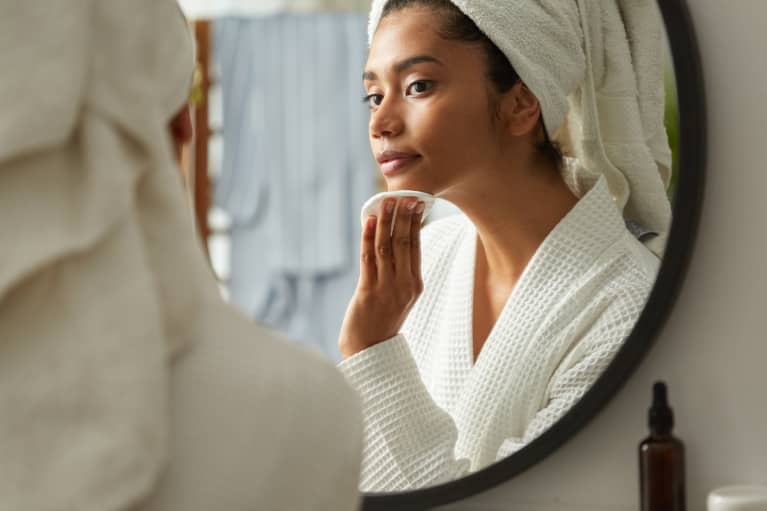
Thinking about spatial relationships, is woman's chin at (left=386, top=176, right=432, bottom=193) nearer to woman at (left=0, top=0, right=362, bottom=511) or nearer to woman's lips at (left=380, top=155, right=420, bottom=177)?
woman's lips at (left=380, top=155, right=420, bottom=177)

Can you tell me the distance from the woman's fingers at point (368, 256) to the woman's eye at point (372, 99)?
13cm

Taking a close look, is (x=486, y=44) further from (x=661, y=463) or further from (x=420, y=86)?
(x=661, y=463)

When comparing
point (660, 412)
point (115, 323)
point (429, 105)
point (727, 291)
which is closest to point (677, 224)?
point (727, 291)

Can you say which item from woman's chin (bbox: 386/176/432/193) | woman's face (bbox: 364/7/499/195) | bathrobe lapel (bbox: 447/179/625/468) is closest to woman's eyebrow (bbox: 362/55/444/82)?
woman's face (bbox: 364/7/499/195)

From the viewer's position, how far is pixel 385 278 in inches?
43.9

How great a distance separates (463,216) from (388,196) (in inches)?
3.8

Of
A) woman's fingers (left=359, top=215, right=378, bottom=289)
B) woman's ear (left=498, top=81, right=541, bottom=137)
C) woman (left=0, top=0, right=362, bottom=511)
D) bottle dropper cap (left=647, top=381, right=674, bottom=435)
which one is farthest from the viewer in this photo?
woman's fingers (left=359, top=215, right=378, bottom=289)

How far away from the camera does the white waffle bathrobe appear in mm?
1012

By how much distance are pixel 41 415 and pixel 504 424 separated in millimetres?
637

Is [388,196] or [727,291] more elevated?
[388,196]

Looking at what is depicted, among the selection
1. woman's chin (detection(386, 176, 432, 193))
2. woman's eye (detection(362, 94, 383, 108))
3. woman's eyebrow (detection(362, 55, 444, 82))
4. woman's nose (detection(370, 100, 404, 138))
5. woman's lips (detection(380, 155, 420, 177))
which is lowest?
woman's chin (detection(386, 176, 432, 193))

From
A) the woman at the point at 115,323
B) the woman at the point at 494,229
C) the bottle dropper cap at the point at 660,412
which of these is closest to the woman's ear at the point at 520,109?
the woman at the point at 494,229

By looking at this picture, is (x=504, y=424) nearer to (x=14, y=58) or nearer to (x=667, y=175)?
(x=667, y=175)

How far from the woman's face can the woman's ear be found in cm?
2
